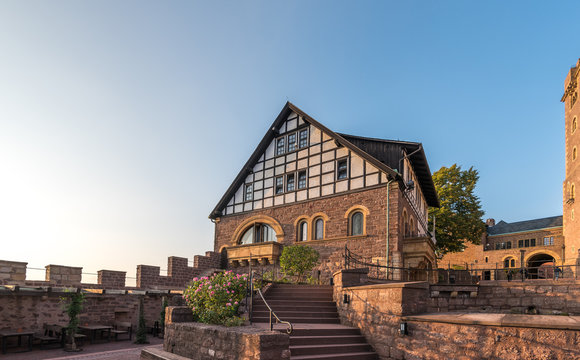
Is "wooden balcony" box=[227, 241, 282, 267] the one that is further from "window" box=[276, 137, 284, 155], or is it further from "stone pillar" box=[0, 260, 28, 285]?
"stone pillar" box=[0, 260, 28, 285]

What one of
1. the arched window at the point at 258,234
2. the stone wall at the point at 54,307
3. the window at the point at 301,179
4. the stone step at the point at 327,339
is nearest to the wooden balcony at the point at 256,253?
the arched window at the point at 258,234

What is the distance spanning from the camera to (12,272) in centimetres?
1550

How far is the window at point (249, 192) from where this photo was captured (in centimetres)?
2550

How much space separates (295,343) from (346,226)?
1126 cm

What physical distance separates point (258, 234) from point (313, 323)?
44.9ft

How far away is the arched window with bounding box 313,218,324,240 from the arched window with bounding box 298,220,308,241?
24.3 inches

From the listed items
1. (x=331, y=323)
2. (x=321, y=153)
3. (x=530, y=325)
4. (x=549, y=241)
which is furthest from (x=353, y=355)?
(x=549, y=241)

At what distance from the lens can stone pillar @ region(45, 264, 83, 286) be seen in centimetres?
1633

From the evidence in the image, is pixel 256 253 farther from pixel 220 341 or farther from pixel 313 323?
pixel 220 341

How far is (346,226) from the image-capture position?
20062 mm

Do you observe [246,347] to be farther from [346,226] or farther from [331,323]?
[346,226]

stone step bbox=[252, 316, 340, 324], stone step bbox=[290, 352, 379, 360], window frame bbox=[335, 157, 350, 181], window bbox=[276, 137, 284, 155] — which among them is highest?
window bbox=[276, 137, 284, 155]

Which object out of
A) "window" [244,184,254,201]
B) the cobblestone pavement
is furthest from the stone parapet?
"window" [244,184,254,201]

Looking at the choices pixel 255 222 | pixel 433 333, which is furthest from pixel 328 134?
pixel 433 333
